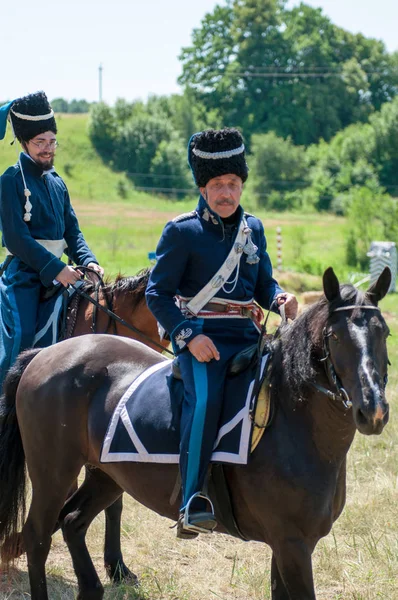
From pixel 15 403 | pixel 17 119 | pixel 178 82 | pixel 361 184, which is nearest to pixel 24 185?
pixel 17 119

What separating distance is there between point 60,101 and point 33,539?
16385 centimetres

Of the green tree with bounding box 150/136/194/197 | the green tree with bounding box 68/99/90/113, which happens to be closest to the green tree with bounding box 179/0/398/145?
the green tree with bounding box 150/136/194/197

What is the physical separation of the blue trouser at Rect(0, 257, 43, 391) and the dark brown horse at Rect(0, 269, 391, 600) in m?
0.99

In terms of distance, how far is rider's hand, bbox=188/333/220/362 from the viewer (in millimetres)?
4172

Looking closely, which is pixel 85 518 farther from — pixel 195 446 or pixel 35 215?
pixel 35 215

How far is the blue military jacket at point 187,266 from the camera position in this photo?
14.1ft

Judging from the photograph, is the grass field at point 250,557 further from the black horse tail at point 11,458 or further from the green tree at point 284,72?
the green tree at point 284,72

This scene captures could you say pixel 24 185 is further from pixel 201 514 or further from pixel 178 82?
pixel 178 82

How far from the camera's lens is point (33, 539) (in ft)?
16.2

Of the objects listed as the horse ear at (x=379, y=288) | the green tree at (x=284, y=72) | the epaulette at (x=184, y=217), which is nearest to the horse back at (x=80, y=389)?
the epaulette at (x=184, y=217)

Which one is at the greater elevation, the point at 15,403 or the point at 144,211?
the point at 15,403

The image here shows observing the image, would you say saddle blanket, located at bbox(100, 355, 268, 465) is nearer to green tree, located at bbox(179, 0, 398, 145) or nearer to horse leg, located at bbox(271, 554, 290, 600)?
horse leg, located at bbox(271, 554, 290, 600)

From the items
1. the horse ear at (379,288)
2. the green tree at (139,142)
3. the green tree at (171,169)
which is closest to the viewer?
the horse ear at (379,288)

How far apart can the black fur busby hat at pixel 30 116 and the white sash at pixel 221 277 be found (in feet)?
8.17
